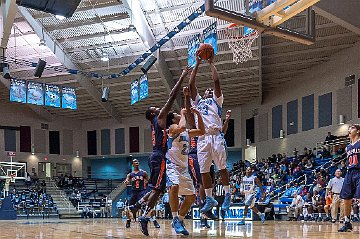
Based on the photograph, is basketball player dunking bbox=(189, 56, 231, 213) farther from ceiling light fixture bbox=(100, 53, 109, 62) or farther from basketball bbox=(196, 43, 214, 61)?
ceiling light fixture bbox=(100, 53, 109, 62)

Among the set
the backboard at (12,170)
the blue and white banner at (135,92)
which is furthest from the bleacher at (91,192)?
the blue and white banner at (135,92)

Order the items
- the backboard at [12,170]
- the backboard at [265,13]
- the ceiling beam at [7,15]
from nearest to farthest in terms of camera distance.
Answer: the backboard at [265,13] → the ceiling beam at [7,15] → the backboard at [12,170]

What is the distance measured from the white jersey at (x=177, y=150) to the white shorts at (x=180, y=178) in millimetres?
59

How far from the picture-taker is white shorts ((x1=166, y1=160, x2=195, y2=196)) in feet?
21.0

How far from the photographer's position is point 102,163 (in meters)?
37.3

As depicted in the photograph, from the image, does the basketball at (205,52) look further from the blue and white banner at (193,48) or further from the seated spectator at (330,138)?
the seated spectator at (330,138)

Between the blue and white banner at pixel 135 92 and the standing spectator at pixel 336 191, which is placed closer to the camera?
the standing spectator at pixel 336 191

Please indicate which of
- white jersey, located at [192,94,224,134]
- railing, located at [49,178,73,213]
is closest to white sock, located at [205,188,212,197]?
white jersey, located at [192,94,224,134]

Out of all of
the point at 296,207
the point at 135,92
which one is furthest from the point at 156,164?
the point at 135,92

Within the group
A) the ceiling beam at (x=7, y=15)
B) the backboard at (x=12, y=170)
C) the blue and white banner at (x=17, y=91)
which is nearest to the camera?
the ceiling beam at (x=7, y=15)

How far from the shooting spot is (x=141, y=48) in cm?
2488

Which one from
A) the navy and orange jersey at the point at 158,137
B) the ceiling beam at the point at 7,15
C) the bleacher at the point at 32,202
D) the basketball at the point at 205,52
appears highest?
the ceiling beam at the point at 7,15

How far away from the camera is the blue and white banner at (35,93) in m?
22.5

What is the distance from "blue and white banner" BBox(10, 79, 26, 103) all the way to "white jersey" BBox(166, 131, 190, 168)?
56.6 feet
